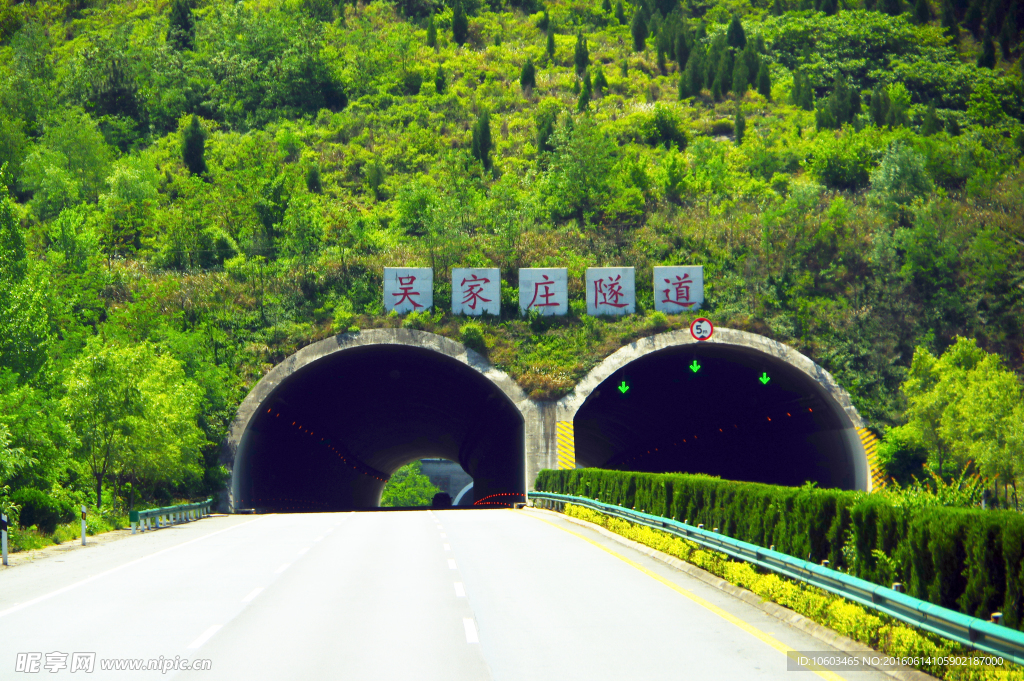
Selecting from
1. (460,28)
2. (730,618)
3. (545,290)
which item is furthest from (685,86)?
(730,618)

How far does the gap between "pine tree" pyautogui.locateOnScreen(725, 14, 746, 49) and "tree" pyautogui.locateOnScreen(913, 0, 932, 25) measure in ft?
91.1

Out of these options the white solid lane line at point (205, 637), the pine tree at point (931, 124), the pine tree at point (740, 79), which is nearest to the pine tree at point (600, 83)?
the pine tree at point (740, 79)

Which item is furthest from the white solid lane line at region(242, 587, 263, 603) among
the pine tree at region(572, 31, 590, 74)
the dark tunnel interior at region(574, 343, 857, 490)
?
the pine tree at region(572, 31, 590, 74)

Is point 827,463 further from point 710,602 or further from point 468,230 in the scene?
point 710,602

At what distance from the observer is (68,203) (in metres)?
66.1

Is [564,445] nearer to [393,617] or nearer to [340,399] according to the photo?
[340,399]

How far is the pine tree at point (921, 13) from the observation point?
111 m

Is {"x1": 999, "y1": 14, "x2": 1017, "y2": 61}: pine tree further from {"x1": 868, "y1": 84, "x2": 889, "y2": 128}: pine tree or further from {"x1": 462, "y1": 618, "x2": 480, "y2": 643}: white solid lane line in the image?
{"x1": 462, "y1": 618, "x2": 480, "y2": 643}: white solid lane line

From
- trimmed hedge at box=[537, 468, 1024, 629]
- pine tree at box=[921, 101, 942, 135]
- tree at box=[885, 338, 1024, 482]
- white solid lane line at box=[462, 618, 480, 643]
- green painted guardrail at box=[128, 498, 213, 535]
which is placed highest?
pine tree at box=[921, 101, 942, 135]

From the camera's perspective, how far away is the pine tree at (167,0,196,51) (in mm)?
97562

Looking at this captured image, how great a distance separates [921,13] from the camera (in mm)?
111375

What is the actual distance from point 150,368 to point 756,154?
4759cm

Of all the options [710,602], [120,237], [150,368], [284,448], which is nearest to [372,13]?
A: [120,237]

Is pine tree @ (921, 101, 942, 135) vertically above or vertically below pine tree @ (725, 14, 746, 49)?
below
